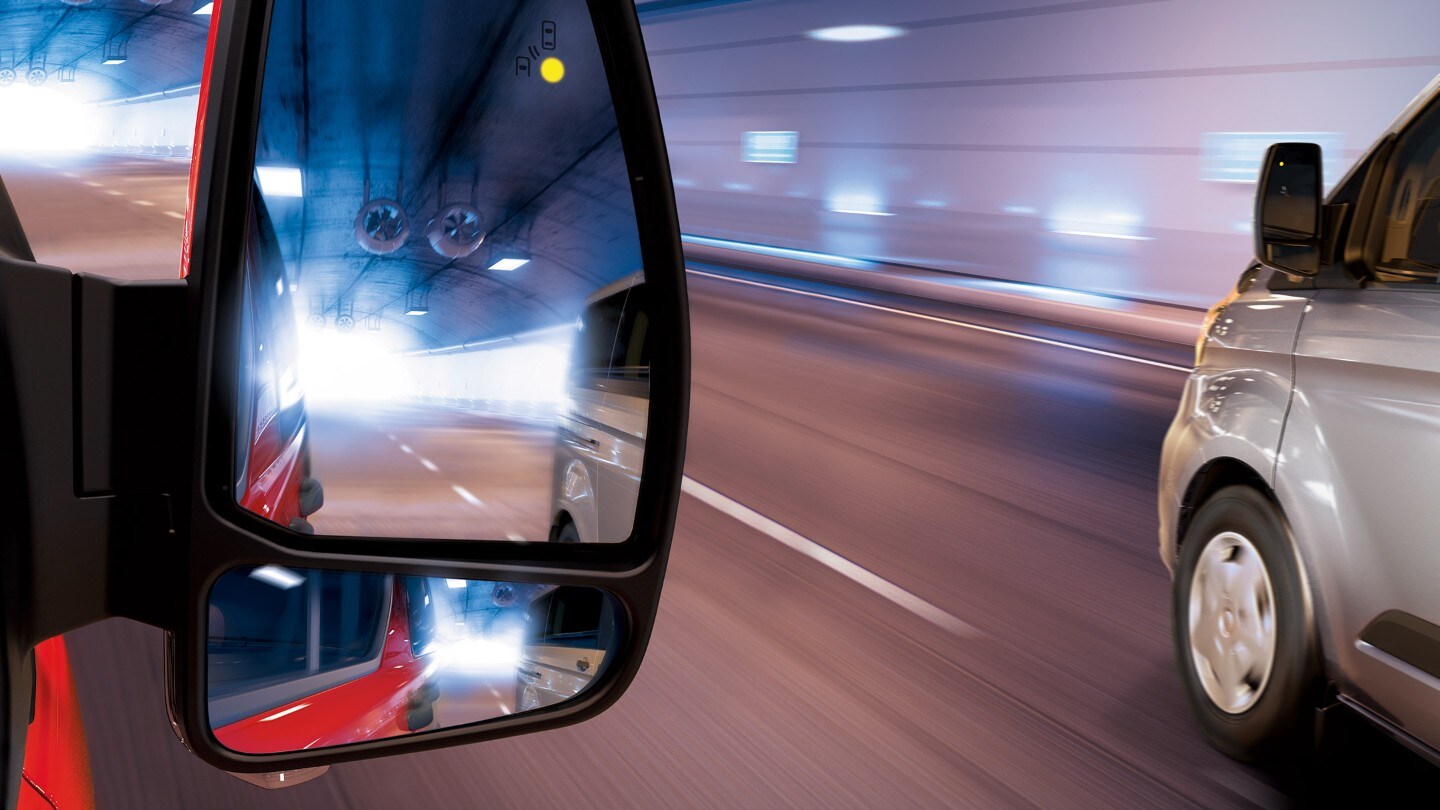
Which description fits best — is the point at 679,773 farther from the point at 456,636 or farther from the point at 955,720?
the point at 456,636

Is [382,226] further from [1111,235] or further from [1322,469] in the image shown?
[1111,235]

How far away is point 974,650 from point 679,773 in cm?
161

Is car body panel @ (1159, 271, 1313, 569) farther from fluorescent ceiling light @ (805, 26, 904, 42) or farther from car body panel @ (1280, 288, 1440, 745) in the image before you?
fluorescent ceiling light @ (805, 26, 904, 42)

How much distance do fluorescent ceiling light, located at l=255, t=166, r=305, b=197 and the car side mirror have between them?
10.2 ft

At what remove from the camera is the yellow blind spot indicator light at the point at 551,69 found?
121 cm

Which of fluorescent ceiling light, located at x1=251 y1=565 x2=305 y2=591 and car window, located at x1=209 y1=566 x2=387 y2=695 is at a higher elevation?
fluorescent ceiling light, located at x1=251 y1=565 x2=305 y2=591

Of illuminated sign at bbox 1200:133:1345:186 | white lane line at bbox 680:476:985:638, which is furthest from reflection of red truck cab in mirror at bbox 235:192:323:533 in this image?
illuminated sign at bbox 1200:133:1345:186

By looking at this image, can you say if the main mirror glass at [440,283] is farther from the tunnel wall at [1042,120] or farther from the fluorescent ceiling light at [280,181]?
the tunnel wall at [1042,120]

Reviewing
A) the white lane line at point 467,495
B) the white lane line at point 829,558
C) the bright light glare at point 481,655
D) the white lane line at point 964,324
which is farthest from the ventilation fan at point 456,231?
the white lane line at point 964,324

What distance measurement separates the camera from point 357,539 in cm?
109

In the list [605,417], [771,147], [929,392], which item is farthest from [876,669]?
[771,147]

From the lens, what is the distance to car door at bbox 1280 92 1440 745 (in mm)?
2994

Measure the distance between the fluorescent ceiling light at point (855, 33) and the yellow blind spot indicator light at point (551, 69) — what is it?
77.2 feet

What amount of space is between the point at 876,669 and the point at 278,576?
3931 millimetres
